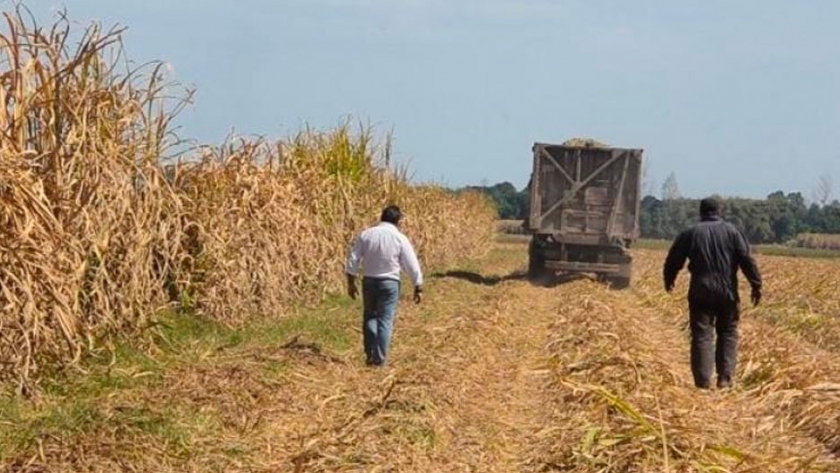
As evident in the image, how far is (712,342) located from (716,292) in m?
0.51

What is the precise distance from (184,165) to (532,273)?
15.5 meters

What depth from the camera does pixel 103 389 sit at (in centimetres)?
994

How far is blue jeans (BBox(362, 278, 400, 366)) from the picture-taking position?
12531mm

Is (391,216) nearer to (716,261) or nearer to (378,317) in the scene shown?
(378,317)

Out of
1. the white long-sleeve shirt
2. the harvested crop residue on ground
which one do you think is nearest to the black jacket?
the harvested crop residue on ground

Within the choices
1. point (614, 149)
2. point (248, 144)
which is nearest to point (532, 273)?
point (614, 149)

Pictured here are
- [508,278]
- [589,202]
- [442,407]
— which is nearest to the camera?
[442,407]

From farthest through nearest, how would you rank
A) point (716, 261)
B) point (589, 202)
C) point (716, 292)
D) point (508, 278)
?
point (508, 278)
point (589, 202)
point (716, 261)
point (716, 292)

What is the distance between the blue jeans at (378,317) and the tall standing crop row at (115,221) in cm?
220

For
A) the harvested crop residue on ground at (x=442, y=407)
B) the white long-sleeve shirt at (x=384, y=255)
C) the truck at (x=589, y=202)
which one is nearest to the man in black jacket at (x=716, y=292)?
the harvested crop residue on ground at (x=442, y=407)

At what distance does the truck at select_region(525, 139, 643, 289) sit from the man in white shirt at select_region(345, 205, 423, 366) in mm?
14125

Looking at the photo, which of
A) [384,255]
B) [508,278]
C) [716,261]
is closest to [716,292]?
[716,261]

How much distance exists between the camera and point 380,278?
1259 cm

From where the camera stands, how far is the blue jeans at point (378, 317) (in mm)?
12531
